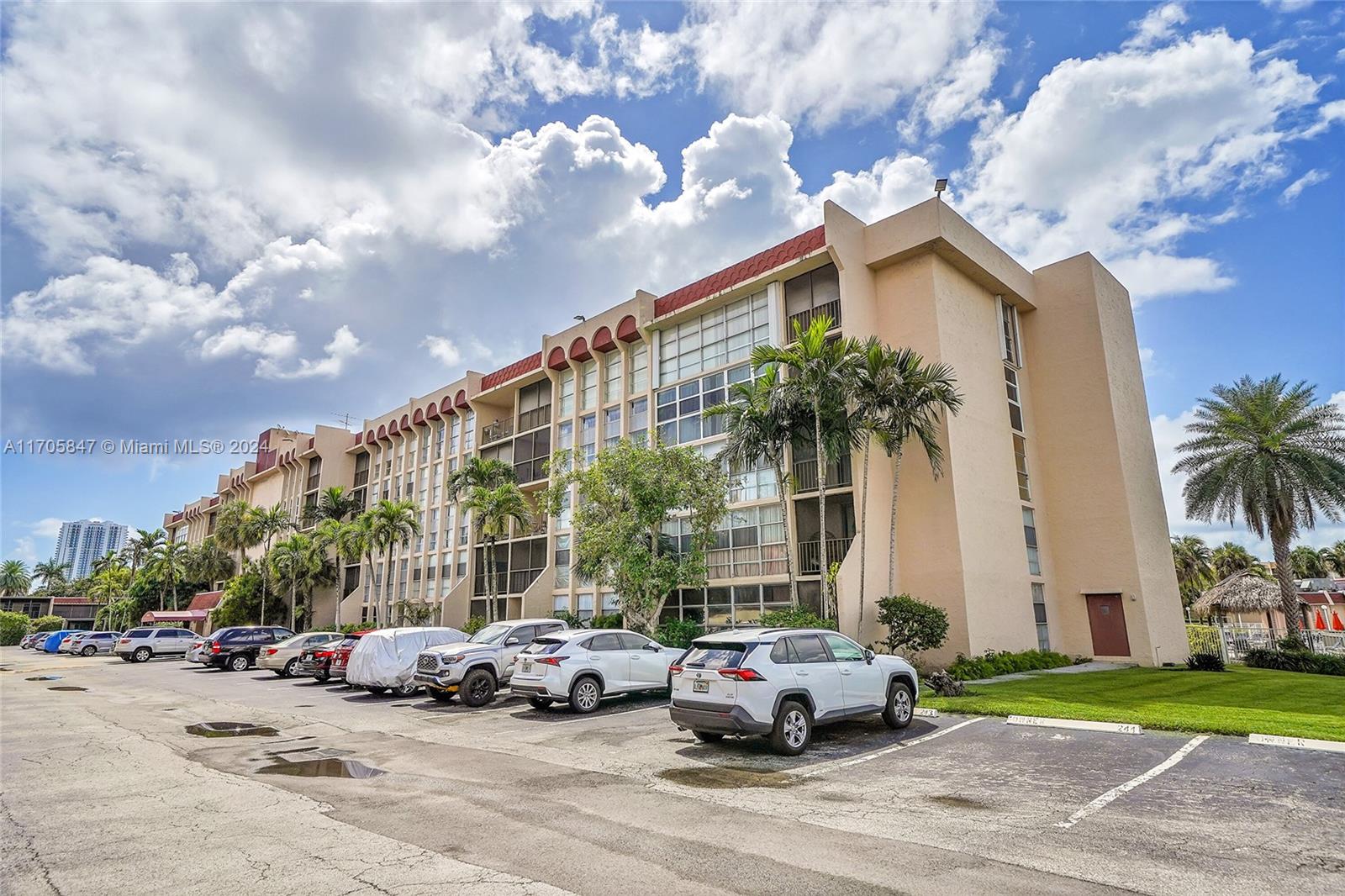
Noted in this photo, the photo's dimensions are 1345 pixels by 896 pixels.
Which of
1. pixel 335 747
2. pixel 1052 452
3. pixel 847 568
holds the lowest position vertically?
pixel 335 747

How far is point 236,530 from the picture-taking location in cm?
5803

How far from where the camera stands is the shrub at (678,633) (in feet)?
77.6

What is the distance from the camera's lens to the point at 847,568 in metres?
22.1

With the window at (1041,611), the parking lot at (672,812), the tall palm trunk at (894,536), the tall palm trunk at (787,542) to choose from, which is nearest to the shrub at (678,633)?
the tall palm trunk at (787,542)

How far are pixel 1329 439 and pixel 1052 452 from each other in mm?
9710

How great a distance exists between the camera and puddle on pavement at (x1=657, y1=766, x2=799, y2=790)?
8.59 m

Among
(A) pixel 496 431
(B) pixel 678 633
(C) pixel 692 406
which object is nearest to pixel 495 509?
(A) pixel 496 431

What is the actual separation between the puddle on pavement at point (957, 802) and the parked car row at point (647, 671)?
2592mm

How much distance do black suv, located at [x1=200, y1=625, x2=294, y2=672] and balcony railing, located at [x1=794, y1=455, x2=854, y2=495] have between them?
2250cm

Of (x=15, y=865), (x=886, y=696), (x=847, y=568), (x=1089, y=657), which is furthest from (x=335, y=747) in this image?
(x=1089, y=657)

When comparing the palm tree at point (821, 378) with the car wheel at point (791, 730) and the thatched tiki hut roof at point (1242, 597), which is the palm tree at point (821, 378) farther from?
the thatched tiki hut roof at point (1242, 597)

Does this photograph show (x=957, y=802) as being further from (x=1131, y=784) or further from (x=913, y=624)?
(x=913, y=624)

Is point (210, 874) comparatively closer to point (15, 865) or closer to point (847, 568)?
point (15, 865)

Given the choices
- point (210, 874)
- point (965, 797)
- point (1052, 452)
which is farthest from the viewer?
point (1052, 452)
